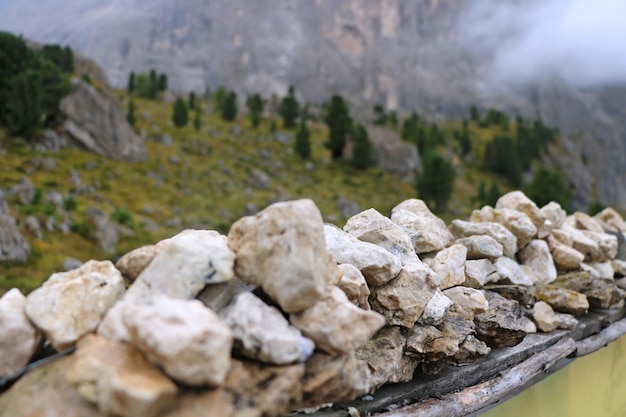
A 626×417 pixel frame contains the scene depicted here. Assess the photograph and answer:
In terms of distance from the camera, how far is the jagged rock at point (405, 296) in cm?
332

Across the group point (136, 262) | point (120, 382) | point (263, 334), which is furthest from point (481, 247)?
point (120, 382)

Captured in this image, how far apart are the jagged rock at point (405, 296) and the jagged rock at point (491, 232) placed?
1.82 metres

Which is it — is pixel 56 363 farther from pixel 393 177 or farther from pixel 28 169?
pixel 393 177

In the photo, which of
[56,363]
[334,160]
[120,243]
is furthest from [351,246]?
[334,160]

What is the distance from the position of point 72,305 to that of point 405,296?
2300 mm

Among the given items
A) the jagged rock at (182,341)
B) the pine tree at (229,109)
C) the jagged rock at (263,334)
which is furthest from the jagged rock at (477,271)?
the pine tree at (229,109)

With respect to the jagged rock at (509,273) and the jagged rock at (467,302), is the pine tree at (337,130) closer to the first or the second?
the jagged rock at (509,273)

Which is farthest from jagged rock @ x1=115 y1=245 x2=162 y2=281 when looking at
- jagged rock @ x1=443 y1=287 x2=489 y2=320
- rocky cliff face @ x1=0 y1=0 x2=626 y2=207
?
rocky cliff face @ x1=0 y1=0 x2=626 y2=207

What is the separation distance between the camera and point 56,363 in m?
2.29

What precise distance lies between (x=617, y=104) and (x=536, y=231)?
182560 millimetres

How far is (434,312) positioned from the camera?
352 centimetres

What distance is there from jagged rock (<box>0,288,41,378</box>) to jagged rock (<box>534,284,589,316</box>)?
16.2 ft

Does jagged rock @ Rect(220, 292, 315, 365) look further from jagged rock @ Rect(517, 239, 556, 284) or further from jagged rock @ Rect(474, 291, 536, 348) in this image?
jagged rock @ Rect(517, 239, 556, 284)

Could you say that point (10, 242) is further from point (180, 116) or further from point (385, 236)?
point (180, 116)
